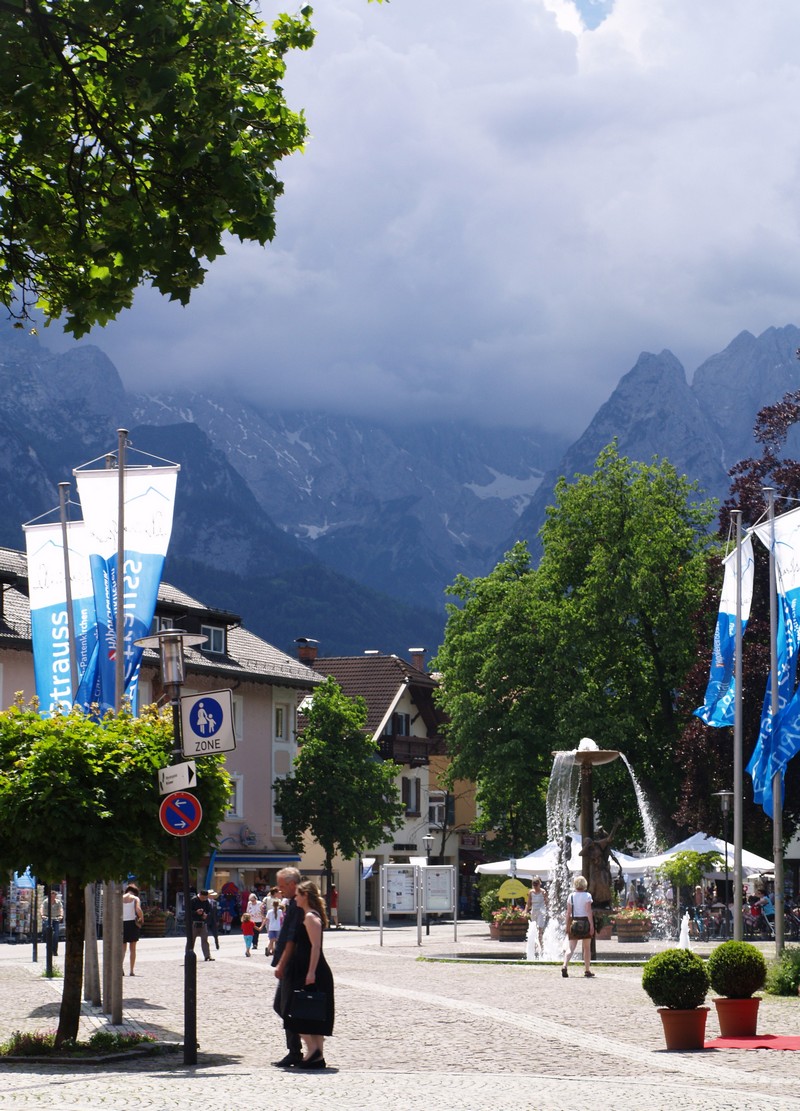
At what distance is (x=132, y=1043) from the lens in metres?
16.2

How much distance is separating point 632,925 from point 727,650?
52.2 feet

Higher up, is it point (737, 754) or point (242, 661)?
point (242, 661)

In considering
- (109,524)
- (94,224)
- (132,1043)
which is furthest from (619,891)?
(94,224)

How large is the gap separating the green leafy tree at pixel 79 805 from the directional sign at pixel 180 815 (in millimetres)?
588

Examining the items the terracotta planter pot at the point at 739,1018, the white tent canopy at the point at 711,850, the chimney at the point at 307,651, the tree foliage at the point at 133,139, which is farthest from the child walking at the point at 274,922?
the chimney at the point at 307,651

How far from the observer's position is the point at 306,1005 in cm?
1438

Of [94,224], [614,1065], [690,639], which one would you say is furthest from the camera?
[690,639]

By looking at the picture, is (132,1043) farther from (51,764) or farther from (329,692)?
(329,692)

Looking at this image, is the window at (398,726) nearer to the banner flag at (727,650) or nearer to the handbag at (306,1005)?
the banner flag at (727,650)

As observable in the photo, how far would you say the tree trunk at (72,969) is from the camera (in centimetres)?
1597

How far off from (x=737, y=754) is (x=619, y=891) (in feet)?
111

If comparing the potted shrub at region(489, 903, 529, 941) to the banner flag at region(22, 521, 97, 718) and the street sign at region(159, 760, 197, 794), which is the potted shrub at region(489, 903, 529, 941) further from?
the street sign at region(159, 760, 197, 794)

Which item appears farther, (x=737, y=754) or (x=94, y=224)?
(x=737, y=754)

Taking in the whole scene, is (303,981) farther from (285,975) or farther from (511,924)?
(511,924)
